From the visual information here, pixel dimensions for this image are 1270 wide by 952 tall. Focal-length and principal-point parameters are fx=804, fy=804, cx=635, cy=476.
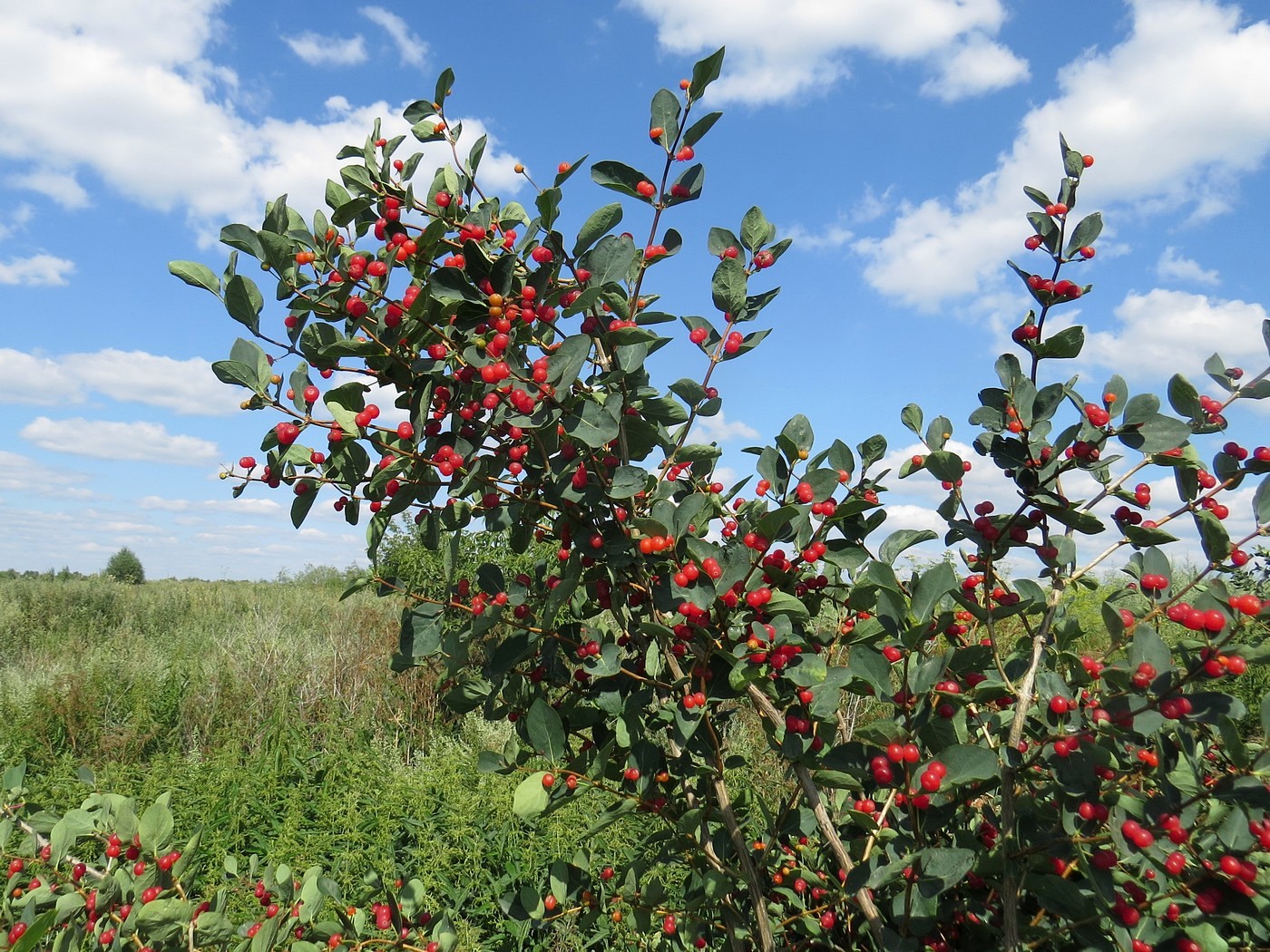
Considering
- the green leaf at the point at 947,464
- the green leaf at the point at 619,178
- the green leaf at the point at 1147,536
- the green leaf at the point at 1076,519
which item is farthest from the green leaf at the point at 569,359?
the green leaf at the point at 1147,536

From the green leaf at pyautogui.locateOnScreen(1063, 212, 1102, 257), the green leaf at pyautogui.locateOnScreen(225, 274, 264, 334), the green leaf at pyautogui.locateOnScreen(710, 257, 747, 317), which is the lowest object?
the green leaf at pyautogui.locateOnScreen(225, 274, 264, 334)

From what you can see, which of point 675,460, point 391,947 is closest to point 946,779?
point 675,460

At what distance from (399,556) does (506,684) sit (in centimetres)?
598

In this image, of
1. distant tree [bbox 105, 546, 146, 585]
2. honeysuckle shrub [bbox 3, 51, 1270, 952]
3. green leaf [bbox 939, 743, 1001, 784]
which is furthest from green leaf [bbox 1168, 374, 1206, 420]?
distant tree [bbox 105, 546, 146, 585]

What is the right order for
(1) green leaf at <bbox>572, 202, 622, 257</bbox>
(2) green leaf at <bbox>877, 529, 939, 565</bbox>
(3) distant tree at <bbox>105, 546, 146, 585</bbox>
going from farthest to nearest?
1. (3) distant tree at <bbox>105, 546, 146, 585</bbox>
2. (2) green leaf at <bbox>877, 529, 939, 565</bbox>
3. (1) green leaf at <bbox>572, 202, 622, 257</bbox>

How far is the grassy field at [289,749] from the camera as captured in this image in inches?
155

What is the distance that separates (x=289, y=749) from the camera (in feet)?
18.3

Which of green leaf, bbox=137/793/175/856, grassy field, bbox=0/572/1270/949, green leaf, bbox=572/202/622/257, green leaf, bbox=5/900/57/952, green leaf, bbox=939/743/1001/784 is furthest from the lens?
grassy field, bbox=0/572/1270/949

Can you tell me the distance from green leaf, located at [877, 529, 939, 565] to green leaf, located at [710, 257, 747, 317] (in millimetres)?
482

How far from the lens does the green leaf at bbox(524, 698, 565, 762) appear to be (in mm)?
1269

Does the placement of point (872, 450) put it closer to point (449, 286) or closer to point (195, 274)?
point (449, 286)

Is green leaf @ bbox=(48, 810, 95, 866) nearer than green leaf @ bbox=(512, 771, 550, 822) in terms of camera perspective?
No

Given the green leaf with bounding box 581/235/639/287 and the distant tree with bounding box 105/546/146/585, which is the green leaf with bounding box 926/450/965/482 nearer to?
the green leaf with bounding box 581/235/639/287

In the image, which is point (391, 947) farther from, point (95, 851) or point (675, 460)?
point (95, 851)
